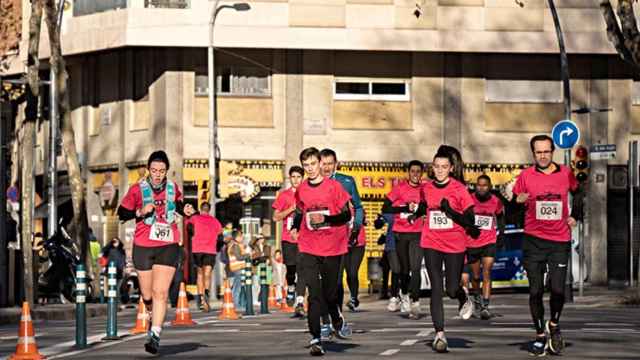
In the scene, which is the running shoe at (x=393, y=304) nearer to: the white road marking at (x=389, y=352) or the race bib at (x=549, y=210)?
the white road marking at (x=389, y=352)

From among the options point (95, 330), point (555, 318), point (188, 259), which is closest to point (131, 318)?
point (95, 330)

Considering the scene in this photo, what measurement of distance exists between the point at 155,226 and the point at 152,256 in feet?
0.95

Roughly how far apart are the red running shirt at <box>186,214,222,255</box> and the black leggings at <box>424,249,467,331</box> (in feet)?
41.2

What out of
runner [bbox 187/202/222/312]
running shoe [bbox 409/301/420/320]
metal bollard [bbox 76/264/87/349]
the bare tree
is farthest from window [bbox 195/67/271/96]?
metal bollard [bbox 76/264/87/349]

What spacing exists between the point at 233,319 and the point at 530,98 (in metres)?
24.9

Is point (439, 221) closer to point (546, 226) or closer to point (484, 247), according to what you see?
point (546, 226)

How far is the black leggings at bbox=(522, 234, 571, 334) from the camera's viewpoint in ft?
55.5

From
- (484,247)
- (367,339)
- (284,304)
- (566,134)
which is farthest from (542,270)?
(566,134)

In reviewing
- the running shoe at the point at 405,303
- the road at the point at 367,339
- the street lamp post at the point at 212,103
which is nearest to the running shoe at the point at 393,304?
the road at the point at 367,339

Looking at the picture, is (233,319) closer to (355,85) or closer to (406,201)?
(406,201)

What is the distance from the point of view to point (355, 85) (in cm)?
4919

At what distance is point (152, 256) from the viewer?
17.3 m

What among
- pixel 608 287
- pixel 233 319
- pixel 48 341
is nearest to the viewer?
pixel 48 341

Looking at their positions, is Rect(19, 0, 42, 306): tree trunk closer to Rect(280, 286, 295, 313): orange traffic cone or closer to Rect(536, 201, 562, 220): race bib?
Rect(280, 286, 295, 313): orange traffic cone
